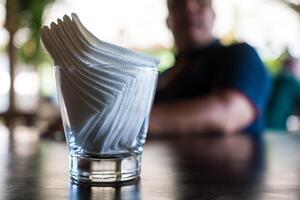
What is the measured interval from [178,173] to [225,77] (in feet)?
3.02

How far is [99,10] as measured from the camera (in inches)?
209

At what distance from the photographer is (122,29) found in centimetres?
512

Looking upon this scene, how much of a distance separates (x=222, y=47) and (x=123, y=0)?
3847mm

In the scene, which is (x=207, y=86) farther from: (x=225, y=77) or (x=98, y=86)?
(x=98, y=86)

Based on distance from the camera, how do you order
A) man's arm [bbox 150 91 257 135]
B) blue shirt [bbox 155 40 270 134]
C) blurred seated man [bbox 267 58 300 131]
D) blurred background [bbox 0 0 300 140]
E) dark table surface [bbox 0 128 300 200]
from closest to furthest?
dark table surface [bbox 0 128 300 200], man's arm [bbox 150 91 257 135], blue shirt [bbox 155 40 270 134], blurred seated man [bbox 267 58 300 131], blurred background [bbox 0 0 300 140]

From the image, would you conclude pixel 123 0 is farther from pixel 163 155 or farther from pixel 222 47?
pixel 163 155

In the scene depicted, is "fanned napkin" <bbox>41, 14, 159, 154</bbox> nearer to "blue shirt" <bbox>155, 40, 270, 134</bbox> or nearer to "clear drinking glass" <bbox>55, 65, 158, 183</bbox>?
"clear drinking glass" <bbox>55, 65, 158, 183</bbox>

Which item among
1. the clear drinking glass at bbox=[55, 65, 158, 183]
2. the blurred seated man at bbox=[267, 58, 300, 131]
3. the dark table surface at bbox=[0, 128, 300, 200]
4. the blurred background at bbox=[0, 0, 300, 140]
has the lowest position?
the dark table surface at bbox=[0, 128, 300, 200]

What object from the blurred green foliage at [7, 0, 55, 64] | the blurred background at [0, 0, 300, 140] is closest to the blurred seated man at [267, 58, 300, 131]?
the blurred background at [0, 0, 300, 140]

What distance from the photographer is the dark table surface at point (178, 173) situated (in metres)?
0.51

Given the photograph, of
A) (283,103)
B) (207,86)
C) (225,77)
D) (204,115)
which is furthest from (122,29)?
(204,115)

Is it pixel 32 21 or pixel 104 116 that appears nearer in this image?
pixel 104 116

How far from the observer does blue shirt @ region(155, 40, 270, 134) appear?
1519 millimetres

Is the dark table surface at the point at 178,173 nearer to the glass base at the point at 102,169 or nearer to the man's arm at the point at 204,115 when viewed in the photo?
the glass base at the point at 102,169
